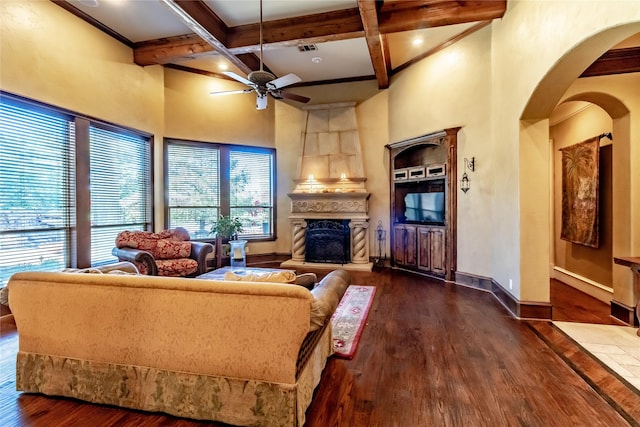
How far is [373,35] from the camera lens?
447cm

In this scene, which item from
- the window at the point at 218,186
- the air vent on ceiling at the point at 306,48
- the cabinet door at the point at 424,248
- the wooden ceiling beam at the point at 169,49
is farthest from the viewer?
the window at the point at 218,186

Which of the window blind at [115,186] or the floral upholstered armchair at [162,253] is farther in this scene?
the window blind at [115,186]

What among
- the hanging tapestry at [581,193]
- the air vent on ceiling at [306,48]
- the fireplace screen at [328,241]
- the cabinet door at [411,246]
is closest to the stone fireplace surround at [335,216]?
the fireplace screen at [328,241]

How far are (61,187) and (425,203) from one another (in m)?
5.87

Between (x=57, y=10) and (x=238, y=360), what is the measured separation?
16.9 feet

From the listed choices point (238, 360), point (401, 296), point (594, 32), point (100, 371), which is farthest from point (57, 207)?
point (594, 32)

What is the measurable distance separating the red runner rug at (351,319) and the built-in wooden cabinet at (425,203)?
1.50 m

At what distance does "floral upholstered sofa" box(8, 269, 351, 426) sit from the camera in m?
1.78

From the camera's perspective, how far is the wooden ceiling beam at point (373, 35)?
382 cm

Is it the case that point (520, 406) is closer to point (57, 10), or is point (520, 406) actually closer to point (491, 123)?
point (491, 123)

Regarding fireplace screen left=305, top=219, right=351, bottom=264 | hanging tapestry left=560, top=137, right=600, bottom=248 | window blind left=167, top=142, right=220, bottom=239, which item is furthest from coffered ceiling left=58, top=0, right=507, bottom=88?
fireplace screen left=305, top=219, right=351, bottom=264

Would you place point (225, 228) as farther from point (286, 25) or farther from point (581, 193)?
point (581, 193)

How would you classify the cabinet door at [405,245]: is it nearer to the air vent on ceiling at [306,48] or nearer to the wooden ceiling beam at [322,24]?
the wooden ceiling beam at [322,24]

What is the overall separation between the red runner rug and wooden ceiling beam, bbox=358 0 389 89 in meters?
3.52
